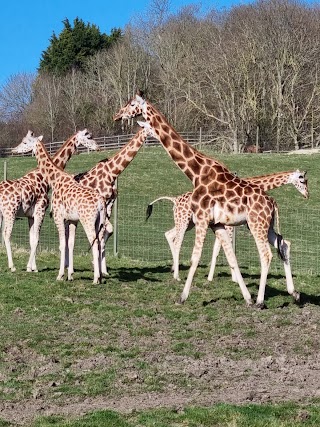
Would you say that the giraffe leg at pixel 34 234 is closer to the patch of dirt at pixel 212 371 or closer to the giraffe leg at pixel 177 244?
the giraffe leg at pixel 177 244

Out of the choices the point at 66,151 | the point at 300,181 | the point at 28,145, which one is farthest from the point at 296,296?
the point at 28,145

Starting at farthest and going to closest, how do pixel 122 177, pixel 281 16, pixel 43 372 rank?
pixel 281 16 → pixel 122 177 → pixel 43 372

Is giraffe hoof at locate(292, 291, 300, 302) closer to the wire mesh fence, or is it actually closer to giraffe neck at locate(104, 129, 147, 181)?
giraffe neck at locate(104, 129, 147, 181)

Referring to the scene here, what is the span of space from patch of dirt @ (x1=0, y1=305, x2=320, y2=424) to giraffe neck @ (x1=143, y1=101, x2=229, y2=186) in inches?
97.9

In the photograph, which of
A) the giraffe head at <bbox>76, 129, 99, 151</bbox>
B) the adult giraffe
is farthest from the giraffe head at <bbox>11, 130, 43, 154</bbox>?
the adult giraffe

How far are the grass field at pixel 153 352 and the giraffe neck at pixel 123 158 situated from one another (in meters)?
1.91

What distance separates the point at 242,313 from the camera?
11.3 metres

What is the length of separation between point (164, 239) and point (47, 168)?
869cm

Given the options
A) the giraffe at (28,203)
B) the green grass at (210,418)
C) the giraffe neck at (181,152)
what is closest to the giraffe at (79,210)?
the giraffe at (28,203)

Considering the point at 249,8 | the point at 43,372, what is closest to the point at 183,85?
the point at 249,8

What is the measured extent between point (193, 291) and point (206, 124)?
143 ft

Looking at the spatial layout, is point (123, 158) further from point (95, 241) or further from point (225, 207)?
point (225, 207)

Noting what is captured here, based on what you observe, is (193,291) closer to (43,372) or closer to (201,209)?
(201,209)

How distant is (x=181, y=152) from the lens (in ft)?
40.2
